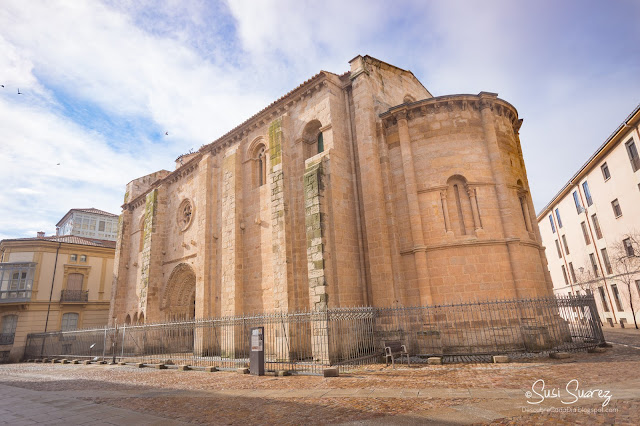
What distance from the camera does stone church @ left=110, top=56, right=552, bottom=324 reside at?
1183 centimetres

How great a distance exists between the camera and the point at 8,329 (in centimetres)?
2461

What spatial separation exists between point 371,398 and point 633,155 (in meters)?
23.7

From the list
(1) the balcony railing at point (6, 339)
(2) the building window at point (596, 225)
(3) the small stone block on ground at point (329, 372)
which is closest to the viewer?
(3) the small stone block on ground at point (329, 372)

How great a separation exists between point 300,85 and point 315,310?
943 centimetres

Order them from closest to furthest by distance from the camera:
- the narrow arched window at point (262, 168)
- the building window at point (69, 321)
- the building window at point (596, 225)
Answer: the narrow arched window at point (262, 168), the building window at point (596, 225), the building window at point (69, 321)

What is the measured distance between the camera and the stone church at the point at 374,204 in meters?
11.8

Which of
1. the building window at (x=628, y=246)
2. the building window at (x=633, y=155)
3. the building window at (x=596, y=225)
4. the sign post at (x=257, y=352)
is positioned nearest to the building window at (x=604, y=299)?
the building window at (x=596, y=225)

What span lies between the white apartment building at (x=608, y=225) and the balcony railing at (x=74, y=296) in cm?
3457

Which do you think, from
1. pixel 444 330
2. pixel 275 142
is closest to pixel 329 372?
pixel 444 330

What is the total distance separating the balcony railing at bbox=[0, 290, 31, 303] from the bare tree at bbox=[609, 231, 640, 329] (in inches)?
1555

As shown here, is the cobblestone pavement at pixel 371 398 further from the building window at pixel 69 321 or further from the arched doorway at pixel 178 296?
the building window at pixel 69 321

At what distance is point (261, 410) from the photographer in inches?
234

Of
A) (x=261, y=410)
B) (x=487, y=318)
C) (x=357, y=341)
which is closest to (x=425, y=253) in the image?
(x=487, y=318)

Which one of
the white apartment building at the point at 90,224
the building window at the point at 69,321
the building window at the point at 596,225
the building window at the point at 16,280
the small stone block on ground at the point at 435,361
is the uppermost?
the white apartment building at the point at 90,224
